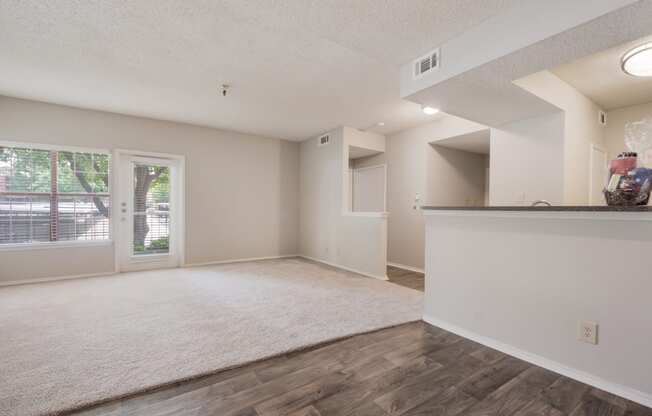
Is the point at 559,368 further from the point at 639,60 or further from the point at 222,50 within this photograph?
the point at 222,50

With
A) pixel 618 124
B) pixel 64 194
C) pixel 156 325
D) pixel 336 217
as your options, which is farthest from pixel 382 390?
pixel 64 194

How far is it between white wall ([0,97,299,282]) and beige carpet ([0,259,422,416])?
45 cm

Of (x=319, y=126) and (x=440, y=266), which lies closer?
(x=440, y=266)


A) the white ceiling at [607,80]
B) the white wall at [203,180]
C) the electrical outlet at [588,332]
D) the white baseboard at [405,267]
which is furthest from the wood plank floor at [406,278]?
the white ceiling at [607,80]

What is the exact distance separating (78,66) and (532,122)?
4931 millimetres

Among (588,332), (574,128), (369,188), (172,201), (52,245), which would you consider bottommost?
(588,332)

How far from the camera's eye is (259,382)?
70.0 inches

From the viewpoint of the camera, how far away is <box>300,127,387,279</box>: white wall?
458 cm

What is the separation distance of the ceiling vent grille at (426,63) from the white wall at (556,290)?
134 centimetres

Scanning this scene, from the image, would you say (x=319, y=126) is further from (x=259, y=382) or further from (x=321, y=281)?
(x=259, y=382)

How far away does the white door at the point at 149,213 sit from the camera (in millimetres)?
4656

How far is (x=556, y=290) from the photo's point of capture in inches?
76.9

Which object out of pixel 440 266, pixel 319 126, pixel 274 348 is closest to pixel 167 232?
pixel 319 126

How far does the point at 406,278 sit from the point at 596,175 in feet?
8.98
